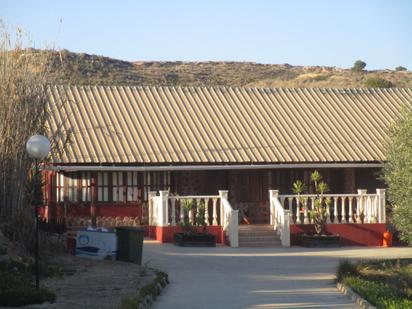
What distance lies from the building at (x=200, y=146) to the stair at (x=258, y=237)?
6.55 ft

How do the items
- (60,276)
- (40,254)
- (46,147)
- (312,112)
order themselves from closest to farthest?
1. (46,147)
2. (60,276)
3. (40,254)
4. (312,112)

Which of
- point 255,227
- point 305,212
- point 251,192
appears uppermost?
point 251,192

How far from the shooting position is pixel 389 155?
2217 centimetres

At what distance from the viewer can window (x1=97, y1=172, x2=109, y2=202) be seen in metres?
26.9

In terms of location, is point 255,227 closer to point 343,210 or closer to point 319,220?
point 319,220

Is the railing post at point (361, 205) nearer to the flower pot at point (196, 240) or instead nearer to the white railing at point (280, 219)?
the white railing at point (280, 219)

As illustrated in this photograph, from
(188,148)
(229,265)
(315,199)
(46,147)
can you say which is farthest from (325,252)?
(46,147)

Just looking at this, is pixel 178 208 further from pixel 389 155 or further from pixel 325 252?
pixel 389 155

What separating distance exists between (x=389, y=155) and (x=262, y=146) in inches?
250

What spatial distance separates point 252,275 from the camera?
57.6 ft

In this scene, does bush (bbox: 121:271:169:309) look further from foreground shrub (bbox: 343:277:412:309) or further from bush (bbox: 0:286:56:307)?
foreground shrub (bbox: 343:277:412:309)

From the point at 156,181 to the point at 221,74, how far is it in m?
43.4

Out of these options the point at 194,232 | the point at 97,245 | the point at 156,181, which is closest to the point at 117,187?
the point at 156,181

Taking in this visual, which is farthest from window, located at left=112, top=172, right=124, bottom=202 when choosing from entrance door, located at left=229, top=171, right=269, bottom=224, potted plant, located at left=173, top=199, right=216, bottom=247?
entrance door, located at left=229, top=171, right=269, bottom=224
